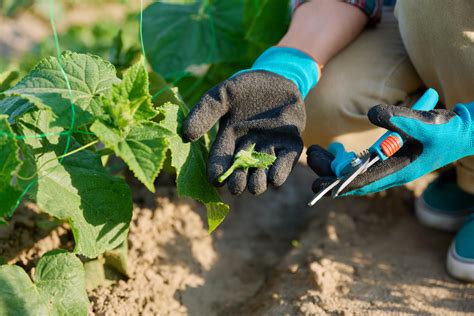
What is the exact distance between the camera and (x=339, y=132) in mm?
2043

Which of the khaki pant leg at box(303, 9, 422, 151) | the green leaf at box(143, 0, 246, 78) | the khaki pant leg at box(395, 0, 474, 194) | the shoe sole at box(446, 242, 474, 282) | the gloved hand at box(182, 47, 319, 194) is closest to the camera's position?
the gloved hand at box(182, 47, 319, 194)

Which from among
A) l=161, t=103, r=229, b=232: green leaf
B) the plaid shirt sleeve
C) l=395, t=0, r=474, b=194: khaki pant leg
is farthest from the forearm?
l=161, t=103, r=229, b=232: green leaf

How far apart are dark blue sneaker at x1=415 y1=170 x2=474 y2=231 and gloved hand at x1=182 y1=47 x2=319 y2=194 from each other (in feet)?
2.48

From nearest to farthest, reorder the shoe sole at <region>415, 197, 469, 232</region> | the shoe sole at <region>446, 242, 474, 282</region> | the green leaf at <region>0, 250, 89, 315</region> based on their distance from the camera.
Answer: the green leaf at <region>0, 250, 89, 315</region>
the shoe sole at <region>446, 242, 474, 282</region>
the shoe sole at <region>415, 197, 469, 232</region>

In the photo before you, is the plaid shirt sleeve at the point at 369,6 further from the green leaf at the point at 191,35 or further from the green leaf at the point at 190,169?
the green leaf at the point at 190,169

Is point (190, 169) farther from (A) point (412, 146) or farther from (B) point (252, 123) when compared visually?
(A) point (412, 146)

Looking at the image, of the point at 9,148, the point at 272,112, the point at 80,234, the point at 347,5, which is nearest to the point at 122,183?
the point at 80,234

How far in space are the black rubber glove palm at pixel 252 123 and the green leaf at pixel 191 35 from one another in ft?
2.17

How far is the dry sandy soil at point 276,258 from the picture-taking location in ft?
5.84

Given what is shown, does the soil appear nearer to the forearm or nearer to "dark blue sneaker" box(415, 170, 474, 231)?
"dark blue sneaker" box(415, 170, 474, 231)

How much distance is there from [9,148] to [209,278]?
872mm

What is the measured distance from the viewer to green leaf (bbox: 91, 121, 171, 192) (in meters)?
1.31

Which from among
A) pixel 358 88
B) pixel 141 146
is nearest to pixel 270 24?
pixel 358 88

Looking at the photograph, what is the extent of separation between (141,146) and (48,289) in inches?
16.6
